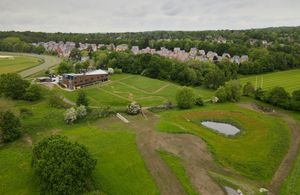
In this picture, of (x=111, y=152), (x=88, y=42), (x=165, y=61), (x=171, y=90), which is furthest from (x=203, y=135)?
(x=88, y=42)

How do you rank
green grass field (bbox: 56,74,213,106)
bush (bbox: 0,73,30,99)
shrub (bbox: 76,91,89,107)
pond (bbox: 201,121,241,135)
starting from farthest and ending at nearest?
green grass field (bbox: 56,74,213,106), bush (bbox: 0,73,30,99), shrub (bbox: 76,91,89,107), pond (bbox: 201,121,241,135)

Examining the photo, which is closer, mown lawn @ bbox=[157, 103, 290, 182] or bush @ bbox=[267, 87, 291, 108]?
mown lawn @ bbox=[157, 103, 290, 182]

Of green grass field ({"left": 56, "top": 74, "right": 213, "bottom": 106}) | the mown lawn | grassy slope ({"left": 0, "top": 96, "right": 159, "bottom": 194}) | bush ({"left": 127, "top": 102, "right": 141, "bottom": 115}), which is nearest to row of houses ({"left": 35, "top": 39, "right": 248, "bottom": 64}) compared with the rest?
green grass field ({"left": 56, "top": 74, "right": 213, "bottom": 106})

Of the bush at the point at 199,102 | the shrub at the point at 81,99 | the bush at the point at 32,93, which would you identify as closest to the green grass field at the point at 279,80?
the bush at the point at 199,102

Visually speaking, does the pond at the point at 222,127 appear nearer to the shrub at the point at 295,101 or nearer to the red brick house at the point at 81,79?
the shrub at the point at 295,101

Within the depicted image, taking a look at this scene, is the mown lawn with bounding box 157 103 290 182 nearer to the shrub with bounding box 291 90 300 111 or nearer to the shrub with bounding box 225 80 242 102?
the shrub with bounding box 225 80 242 102

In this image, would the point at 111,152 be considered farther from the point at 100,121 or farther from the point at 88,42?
the point at 88,42

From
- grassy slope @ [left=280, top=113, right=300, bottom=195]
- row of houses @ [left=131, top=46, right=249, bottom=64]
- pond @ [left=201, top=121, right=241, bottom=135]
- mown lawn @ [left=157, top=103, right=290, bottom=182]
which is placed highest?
row of houses @ [left=131, top=46, right=249, bottom=64]
